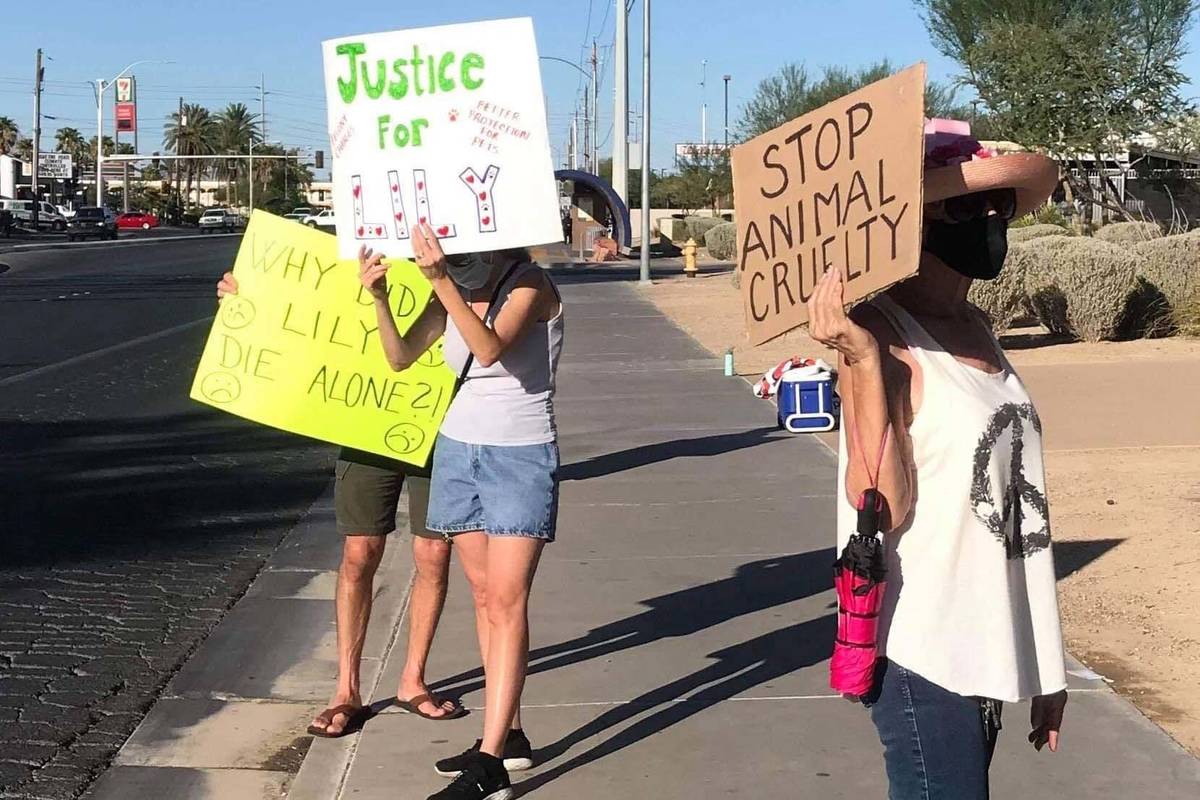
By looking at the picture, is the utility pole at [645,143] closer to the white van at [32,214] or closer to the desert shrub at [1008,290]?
the desert shrub at [1008,290]

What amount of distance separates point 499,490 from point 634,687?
1.44 meters

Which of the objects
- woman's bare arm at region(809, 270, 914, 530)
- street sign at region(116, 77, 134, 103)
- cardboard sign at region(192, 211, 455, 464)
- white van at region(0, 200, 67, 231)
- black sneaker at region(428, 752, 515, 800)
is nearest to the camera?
woman's bare arm at region(809, 270, 914, 530)

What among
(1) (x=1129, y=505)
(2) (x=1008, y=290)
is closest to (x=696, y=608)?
(1) (x=1129, y=505)

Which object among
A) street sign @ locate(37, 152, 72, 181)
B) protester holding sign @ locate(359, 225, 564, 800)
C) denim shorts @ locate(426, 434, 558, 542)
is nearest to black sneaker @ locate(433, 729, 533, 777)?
protester holding sign @ locate(359, 225, 564, 800)

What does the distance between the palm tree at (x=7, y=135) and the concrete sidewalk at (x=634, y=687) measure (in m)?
131

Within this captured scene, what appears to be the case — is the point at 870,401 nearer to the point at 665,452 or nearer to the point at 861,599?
the point at 861,599

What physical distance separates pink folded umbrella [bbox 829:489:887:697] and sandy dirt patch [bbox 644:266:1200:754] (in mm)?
2497

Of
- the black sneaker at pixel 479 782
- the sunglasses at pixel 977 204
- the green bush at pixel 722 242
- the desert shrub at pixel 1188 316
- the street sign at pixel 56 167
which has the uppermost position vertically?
the street sign at pixel 56 167

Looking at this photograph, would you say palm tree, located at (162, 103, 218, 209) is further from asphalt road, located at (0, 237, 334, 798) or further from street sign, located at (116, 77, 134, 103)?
asphalt road, located at (0, 237, 334, 798)

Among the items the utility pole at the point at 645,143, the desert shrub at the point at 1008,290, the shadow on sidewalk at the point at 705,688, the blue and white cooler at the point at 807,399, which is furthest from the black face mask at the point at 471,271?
the utility pole at the point at 645,143

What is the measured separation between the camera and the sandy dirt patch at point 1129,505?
588 cm

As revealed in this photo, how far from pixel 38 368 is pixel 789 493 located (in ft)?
32.9

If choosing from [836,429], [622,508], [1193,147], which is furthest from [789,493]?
[1193,147]

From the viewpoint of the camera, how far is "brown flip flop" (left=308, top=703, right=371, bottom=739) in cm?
515
